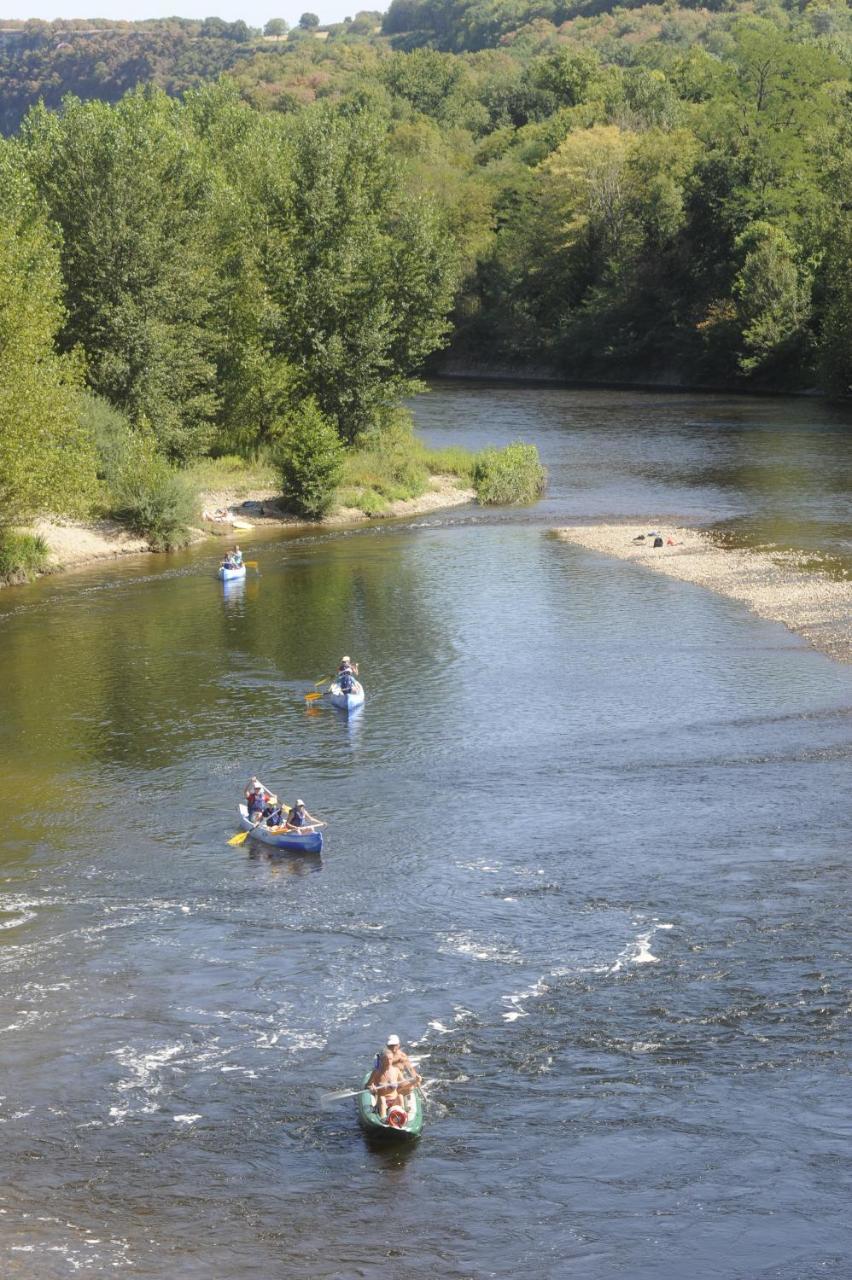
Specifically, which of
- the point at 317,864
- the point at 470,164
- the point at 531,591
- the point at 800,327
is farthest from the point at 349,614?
the point at 470,164

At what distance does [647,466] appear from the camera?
85.2 metres

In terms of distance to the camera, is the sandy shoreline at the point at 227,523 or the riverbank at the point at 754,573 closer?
the riverbank at the point at 754,573

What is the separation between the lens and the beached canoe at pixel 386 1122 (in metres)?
21.9

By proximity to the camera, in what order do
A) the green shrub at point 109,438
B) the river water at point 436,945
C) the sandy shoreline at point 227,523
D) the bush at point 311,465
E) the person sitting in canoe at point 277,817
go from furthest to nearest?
1. the bush at point 311,465
2. the green shrub at point 109,438
3. the sandy shoreline at point 227,523
4. the person sitting in canoe at point 277,817
5. the river water at point 436,945

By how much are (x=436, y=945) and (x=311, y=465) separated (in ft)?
154

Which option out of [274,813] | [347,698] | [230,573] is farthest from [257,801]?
[230,573]

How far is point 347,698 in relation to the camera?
42531mm

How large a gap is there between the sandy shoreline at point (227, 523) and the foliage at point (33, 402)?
3.80m

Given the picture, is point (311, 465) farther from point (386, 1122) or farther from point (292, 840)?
point (386, 1122)

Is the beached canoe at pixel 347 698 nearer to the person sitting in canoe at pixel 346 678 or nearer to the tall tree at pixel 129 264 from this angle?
the person sitting in canoe at pixel 346 678

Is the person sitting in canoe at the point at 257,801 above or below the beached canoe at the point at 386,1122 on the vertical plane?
above

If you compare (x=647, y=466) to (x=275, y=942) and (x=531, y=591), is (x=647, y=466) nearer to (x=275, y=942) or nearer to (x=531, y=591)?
(x=531, y=591)

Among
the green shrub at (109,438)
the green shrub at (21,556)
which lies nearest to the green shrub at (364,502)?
the green shrub at (109,438)

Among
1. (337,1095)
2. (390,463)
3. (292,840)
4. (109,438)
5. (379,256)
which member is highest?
(379,256)
